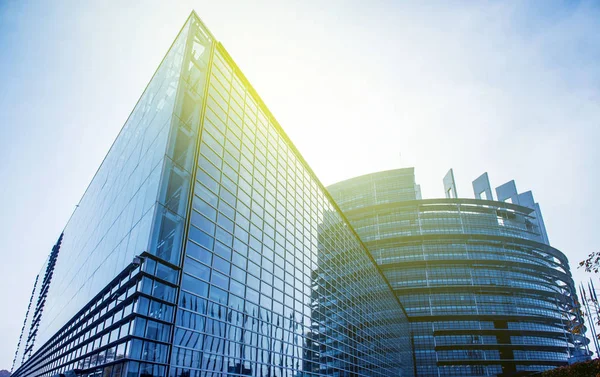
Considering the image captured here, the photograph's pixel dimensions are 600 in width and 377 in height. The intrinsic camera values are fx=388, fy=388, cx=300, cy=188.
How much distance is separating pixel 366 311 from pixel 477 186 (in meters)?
77.3

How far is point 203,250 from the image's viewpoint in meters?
21.1

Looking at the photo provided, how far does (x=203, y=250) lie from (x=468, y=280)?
266 feet

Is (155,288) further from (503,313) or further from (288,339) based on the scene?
(503,313)

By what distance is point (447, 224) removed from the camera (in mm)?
94125

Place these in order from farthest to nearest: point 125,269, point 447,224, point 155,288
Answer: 1. point 447,224
2. point 125,269
3. point 155,288

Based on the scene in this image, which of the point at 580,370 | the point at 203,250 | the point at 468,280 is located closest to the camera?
the point at 203,250

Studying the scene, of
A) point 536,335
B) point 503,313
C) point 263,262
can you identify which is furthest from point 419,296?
point 263,262

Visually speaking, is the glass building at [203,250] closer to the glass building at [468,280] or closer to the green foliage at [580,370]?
the green foliage at [580,370]

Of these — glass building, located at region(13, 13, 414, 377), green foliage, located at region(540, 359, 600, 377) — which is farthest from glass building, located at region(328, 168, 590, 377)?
glass building, located at region(13, 13, 414, 377)

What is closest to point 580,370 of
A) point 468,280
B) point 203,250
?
point 203,250

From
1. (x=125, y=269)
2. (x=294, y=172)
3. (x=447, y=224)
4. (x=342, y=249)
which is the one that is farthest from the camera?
(x=447, y=224)

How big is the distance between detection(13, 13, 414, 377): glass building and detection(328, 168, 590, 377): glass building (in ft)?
168

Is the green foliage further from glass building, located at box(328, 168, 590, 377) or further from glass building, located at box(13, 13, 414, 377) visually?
glass building, located at box(328, 168, 590, 377)

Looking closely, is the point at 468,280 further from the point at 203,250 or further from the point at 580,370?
the point at 203,250
